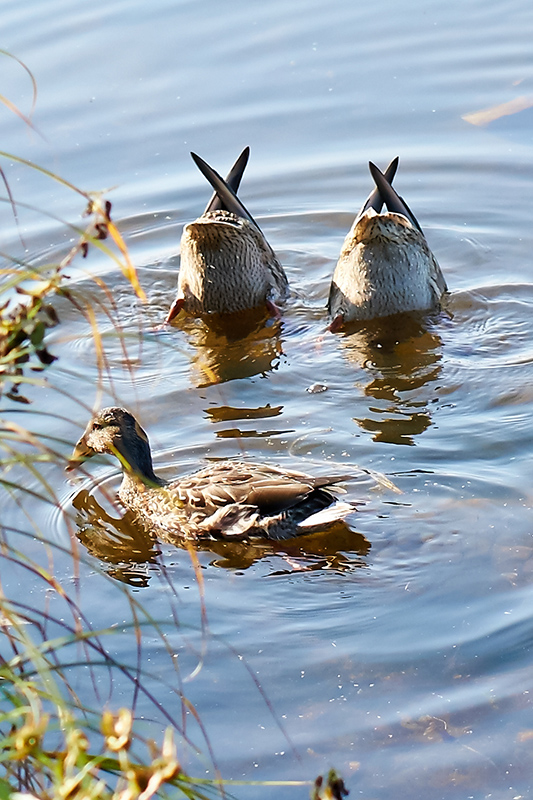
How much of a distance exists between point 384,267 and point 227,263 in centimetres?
123

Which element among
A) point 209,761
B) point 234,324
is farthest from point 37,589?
point 234,324

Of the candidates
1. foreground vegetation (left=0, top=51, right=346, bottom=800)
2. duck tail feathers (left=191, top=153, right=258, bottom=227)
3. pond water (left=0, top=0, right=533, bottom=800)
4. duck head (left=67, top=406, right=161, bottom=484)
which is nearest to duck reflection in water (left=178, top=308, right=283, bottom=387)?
pond water (left=0, top=0, right=533, bottom=800)

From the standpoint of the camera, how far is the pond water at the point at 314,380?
171 inches

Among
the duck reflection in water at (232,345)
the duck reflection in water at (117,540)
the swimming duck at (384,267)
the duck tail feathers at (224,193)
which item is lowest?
the duck reflection in water at (117,540)

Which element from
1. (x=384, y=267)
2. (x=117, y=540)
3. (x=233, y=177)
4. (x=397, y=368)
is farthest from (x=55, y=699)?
(x=233, y=177)

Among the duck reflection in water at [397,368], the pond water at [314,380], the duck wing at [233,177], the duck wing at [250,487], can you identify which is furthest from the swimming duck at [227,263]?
the duck wing at [250,487]

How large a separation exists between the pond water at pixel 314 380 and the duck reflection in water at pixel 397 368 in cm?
2

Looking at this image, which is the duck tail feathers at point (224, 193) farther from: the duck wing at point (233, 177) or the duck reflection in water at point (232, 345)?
the duck reflection in water at point (232, 345)

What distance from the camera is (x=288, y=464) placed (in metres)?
6.11

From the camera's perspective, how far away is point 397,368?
717 cm

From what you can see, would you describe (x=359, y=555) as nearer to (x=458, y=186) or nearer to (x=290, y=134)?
(x=458, y=186)

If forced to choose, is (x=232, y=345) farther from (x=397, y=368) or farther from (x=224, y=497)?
(x=224, y=497)

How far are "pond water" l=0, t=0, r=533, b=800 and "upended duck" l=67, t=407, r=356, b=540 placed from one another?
12 centimetres

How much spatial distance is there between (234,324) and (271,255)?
24.0 inches
